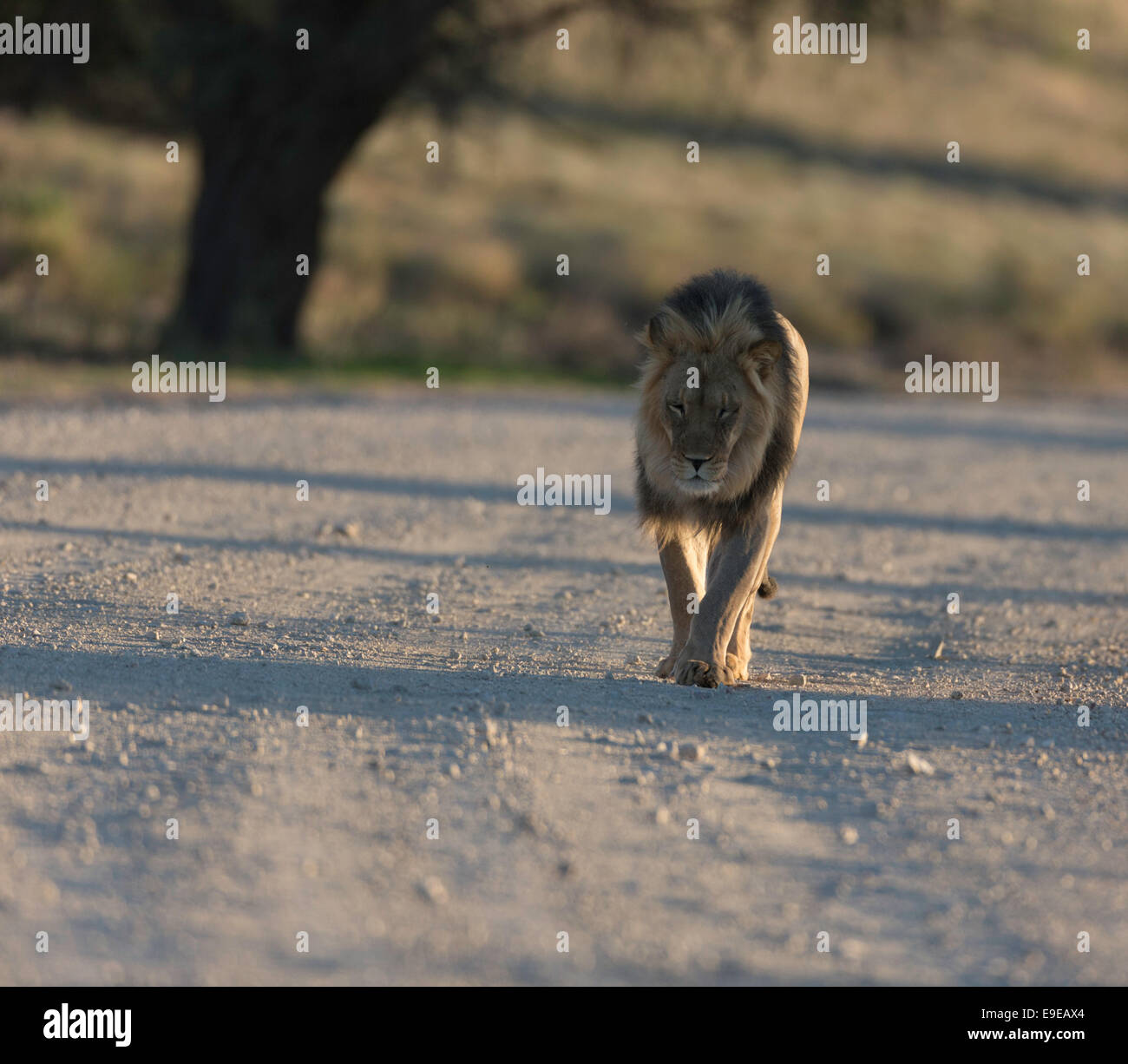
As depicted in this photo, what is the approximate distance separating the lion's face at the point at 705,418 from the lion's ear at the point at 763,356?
0.06 metres

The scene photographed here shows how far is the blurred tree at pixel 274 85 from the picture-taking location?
62.7ft

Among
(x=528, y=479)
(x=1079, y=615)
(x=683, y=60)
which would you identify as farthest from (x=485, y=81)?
(x=1079, y=615)

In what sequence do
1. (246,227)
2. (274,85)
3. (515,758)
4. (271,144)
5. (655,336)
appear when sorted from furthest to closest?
1. (246,227)
2. (271,144)
3. (274,85)
4. (655,336)
5. (515,758)

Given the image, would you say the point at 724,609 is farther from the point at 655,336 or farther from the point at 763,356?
the point at 655,336

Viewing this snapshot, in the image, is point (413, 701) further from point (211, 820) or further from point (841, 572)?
point (841, 572)

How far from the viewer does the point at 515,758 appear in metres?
5.25

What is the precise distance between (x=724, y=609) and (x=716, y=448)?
2.16ft

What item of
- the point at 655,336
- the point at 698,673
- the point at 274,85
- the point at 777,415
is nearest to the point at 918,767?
the point at 698,673

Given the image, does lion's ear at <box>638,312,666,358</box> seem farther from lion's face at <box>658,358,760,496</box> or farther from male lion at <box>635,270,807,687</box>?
lion's face at <box>658,358,760,496</box>

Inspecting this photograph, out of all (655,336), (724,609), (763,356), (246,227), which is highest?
(246,227)

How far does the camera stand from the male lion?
259 inches

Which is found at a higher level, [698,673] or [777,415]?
[777,415]

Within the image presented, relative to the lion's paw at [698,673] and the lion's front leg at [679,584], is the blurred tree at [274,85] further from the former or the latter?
the lion's paw at [698,673]

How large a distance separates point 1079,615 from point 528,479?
502 centimetres
